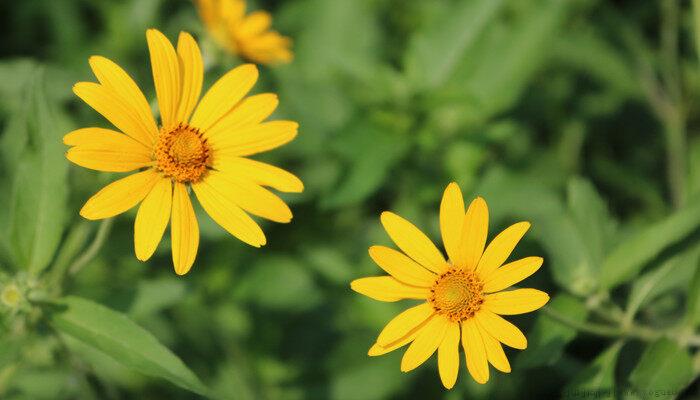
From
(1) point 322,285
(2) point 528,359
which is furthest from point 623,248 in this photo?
(1) point 322,285

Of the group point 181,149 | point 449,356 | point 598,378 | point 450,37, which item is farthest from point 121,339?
point 450,37

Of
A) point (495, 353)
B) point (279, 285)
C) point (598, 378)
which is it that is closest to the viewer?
point (495, 353)

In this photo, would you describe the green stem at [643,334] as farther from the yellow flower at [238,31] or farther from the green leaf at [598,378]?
the yellow flower at [238,31]

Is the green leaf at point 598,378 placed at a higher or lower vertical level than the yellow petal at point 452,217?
lower

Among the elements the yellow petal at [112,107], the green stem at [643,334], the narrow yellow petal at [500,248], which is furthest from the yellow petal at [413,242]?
the yellow petal at [112,107]

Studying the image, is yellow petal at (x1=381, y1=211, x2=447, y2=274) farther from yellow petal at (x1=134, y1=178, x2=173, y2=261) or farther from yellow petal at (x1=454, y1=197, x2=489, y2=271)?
yellow petal at (x1=134, y1=178, x2=173, y2=261)

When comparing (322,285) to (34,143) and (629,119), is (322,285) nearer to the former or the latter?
(34,143)

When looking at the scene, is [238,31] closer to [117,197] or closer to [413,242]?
[117,197]
